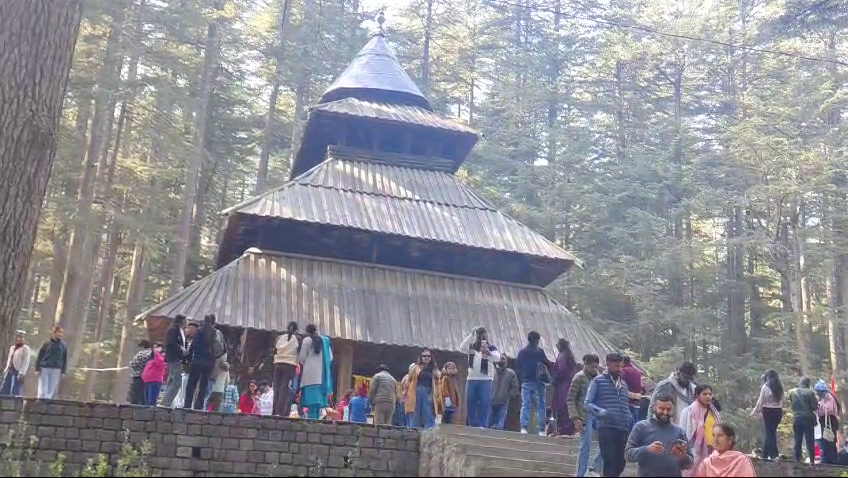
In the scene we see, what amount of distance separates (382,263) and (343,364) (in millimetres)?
2984

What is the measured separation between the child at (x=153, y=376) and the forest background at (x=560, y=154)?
896 cm

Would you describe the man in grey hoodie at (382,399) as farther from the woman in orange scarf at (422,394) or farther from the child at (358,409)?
the child at (358,409)

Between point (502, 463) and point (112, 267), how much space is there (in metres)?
19.5

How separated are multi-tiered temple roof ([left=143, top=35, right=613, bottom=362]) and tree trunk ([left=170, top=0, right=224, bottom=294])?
3590mm

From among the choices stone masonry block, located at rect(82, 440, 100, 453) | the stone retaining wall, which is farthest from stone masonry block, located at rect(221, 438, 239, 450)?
stone masonry block, located at rect(82, 440, 100, 453)

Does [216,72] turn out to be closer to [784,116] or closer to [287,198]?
[287,198]

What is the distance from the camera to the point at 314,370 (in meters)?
12.0

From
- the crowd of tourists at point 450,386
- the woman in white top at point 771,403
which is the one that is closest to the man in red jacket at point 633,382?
the crowd of tourists at point 450,386

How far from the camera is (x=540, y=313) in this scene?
1744cm

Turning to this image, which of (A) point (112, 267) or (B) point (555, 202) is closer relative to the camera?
(A) point (112, 267)

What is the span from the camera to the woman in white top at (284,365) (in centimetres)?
1170

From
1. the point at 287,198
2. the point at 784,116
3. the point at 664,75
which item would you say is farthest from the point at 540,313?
the point at 664,75

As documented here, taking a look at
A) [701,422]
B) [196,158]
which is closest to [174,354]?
[701,422]

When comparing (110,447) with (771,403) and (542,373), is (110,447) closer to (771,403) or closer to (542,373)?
(542,373)
